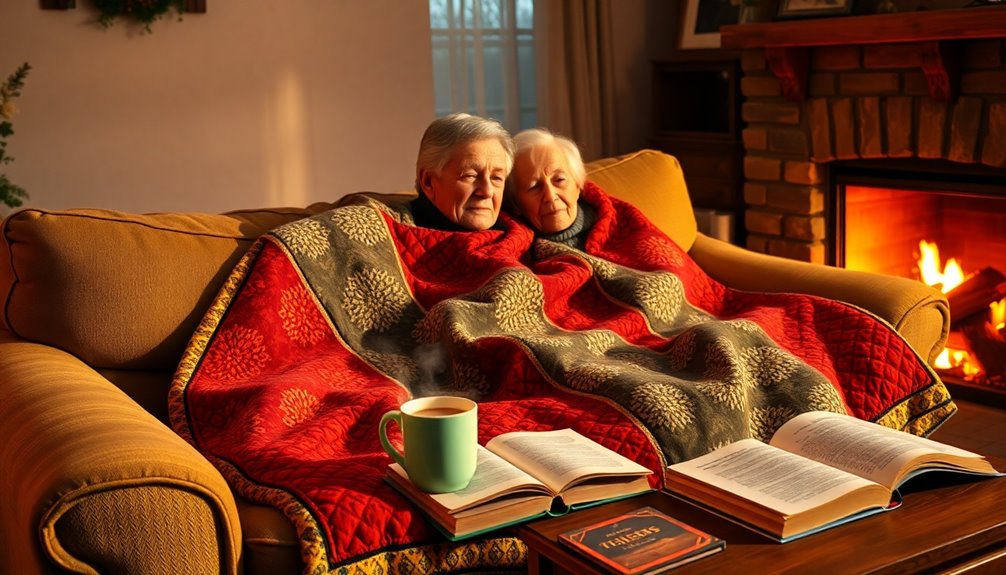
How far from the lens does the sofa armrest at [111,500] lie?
127 centimetres

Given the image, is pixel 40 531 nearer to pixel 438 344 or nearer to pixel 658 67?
pixel 438 344

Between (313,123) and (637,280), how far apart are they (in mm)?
2225

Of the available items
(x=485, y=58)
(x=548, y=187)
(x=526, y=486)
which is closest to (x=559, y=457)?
(x=526, y=486)

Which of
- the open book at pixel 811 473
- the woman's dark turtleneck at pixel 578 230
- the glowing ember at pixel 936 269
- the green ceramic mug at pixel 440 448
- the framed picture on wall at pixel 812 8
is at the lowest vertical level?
the glowing ember at pixel 936 269

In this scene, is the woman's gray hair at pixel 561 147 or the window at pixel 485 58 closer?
the woman's gray hair at pixel 561 147

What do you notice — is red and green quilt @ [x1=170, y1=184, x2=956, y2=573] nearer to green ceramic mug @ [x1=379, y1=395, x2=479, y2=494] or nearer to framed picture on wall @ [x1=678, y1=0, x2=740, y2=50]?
green ceramic mug @ [x1=379, y1=395, x2=479, y2=494]

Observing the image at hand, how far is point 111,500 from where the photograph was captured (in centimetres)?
129

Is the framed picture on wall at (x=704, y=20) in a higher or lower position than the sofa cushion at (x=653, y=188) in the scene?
higher

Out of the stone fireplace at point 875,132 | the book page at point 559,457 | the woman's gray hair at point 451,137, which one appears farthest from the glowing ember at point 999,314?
the book page at point 559,457

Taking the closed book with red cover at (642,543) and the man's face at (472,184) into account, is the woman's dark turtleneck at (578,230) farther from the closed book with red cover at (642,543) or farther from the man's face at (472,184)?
the closed book with red cover at (642,543)

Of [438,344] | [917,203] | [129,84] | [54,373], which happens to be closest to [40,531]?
[54,373]

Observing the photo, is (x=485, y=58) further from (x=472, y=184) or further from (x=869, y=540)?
(x=869, y=540)

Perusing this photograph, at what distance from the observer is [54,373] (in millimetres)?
1731

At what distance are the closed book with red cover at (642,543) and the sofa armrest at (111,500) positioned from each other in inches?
17.9
